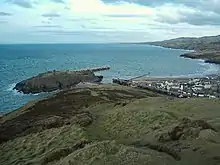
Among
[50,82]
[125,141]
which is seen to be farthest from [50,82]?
[125,141]

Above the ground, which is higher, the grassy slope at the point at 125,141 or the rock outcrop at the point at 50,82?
the grassy slope at the point at 125,141

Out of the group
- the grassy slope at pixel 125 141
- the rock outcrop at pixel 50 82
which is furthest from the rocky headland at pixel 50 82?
the grassy slope at pixel 125 141

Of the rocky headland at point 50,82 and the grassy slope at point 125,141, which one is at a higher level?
the grassy slope at point 125,141

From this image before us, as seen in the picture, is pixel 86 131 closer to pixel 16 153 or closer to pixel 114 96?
pixel 16 153

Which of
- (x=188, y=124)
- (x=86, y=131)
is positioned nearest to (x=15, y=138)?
(x=86, y=131)

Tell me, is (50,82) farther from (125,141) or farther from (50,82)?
(125,141)

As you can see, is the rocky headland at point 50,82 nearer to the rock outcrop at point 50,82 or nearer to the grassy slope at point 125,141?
the rock outcrop at point 50,82

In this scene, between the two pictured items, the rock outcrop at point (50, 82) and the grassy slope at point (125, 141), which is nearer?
the grassy slope at point (125, 141)

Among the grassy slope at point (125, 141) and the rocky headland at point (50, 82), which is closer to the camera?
the grassy slope at point (125, 141)
